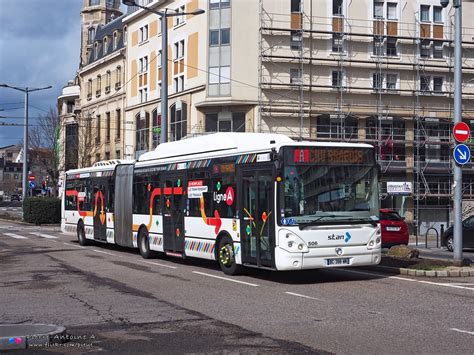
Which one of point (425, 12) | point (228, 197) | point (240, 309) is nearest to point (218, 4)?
point (425, 12)

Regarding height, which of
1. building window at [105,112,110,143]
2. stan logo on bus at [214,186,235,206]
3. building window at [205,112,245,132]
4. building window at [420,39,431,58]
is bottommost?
stan logo on bus at [214,186,235,206]

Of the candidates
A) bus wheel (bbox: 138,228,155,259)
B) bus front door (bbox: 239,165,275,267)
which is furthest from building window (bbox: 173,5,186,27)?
bus front door (bbox: 239,165,275,267)

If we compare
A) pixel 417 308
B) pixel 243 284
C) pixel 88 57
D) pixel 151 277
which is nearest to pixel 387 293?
pixel 417 308

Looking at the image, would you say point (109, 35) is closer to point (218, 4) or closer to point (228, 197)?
point (218, 4)

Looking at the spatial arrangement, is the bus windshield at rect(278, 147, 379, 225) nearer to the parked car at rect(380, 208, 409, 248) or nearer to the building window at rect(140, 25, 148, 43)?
the parked car at rect(380, 208, 409, 248)

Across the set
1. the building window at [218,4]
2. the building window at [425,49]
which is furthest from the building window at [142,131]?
the building window at [425,49]

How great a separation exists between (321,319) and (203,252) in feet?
23.9

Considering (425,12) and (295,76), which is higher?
(425,12)

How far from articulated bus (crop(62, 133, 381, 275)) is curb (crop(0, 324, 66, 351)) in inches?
241

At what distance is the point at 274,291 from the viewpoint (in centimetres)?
1278

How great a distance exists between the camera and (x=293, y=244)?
1335 centimetres

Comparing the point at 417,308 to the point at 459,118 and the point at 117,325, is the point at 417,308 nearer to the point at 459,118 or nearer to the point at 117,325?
the point at 117,325

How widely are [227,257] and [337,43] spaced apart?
105 ft

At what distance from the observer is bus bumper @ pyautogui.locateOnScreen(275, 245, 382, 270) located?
13344 mm
